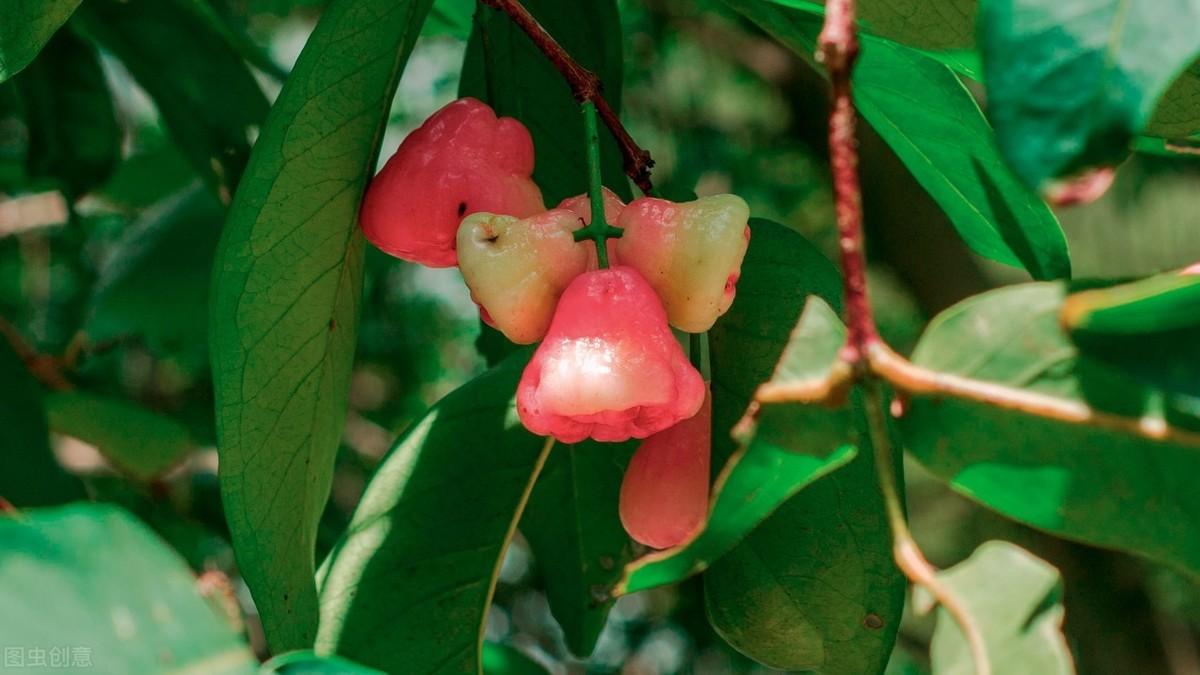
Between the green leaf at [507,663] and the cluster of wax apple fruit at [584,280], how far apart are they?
32 centimetres

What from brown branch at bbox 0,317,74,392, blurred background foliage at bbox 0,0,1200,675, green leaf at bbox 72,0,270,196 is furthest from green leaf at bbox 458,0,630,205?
brown branch at bbox 0,317,74,392

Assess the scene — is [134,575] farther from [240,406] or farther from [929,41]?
[929,41]

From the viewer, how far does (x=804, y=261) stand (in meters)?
A: 0.77

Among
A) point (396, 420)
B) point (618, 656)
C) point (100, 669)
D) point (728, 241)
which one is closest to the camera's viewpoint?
point (100, 669)

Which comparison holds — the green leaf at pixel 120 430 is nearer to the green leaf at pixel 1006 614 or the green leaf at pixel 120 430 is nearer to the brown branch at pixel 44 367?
the brown branch at pixel 44 367

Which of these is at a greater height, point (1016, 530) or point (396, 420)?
point (396, 420)

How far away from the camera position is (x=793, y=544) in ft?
2.45

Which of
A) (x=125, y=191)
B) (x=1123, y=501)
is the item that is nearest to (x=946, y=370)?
(x=1123, y=501)

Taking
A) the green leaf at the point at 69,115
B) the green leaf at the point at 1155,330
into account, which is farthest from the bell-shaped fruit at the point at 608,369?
the green leaf at the point at 69,115

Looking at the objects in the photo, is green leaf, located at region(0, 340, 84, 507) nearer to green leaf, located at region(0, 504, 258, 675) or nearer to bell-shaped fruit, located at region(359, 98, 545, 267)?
bell-shaped fruit, located at region(359, 98, 545, 267)

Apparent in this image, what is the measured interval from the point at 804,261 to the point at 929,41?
0.13 metres

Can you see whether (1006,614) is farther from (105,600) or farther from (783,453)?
(105,600)

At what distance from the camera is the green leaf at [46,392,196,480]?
1519 millimetres

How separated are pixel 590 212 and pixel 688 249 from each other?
7 centimetres
